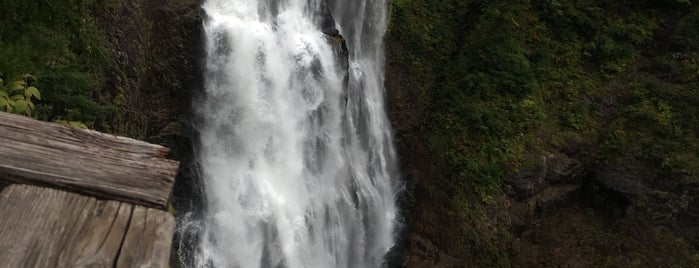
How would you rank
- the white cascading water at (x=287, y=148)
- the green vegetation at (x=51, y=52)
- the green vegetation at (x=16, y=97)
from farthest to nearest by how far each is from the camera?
the white cascading water at (x=287, y=148), the green vegetation at (x=51, y=52), the green vegetation at (x=16, y=97)

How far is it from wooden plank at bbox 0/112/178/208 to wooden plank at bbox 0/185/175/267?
0.07 m

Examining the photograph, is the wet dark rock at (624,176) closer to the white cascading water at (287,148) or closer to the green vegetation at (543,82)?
the green vegetation at (543,82)

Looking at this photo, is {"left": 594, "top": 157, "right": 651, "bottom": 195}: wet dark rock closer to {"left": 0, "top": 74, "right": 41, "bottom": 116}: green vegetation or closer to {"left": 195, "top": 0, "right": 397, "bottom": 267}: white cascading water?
{"left": 195, "top": 0, "right": 397, "bottom": 267}: white cascading water

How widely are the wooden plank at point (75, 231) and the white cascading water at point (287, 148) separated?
8.20 meters

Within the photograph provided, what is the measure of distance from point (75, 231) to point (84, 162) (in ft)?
1.01

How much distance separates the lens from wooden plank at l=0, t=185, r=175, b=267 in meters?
1.04

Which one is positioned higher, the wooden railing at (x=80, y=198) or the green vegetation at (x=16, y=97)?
the wooden railing at (x=80, y=198)

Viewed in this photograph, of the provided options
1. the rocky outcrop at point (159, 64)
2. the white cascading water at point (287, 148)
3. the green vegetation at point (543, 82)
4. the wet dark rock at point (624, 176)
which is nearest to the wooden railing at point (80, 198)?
the rocky outcrop at point (159, 64)

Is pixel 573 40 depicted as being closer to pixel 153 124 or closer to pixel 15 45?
pixel 153 124

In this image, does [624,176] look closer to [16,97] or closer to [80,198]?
[16,97]

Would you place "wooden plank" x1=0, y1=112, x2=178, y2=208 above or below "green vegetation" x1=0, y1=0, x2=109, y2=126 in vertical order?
above

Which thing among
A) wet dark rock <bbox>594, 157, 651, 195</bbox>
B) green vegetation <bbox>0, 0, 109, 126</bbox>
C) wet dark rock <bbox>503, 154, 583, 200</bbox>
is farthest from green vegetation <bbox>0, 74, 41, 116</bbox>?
wet dark rock <bbox>594, 157, 651, 195</bbox>

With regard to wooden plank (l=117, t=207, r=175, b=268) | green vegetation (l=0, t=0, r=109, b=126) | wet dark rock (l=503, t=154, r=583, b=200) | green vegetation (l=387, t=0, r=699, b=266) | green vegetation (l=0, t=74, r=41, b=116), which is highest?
wooden plank (l=117, t=207, r=175, b=268)

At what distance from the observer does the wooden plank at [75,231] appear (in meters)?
1.04
